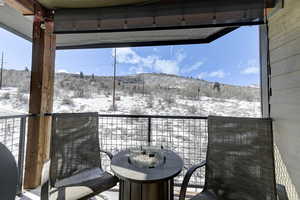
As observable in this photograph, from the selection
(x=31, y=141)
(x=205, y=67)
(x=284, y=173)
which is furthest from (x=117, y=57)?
(x=284, y=173)

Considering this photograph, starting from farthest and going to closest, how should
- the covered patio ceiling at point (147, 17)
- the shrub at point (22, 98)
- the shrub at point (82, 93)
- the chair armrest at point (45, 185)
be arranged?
the shrub at point (82, 93) < the shrub at point (22, 98) < the covered patio ceiling at point (147, 17) < the chair armrest at point (45, 185)

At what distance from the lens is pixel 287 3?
5.65 feet

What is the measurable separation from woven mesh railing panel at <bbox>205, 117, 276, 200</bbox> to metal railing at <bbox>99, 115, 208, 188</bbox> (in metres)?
0.69

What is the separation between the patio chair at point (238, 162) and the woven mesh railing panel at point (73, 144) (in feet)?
3.92

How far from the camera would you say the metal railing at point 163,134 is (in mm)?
2586

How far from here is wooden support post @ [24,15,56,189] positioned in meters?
2.39

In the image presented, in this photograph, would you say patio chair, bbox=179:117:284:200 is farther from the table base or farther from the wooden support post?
the wooden support post

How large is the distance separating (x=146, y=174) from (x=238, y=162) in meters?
0.93

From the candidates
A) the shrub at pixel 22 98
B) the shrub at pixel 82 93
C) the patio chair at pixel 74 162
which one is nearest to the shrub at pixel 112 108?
the shrub at pixel 82 93

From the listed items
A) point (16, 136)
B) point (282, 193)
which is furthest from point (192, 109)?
point (16, 136)

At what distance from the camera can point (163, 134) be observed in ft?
8.93

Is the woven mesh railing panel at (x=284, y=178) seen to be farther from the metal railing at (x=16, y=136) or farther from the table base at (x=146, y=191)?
the metal railing at (x=16, y=136)

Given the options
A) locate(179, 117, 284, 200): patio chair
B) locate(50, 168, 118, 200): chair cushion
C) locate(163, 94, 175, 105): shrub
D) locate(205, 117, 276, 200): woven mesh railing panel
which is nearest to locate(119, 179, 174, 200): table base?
locate(179, 117, 284, 200): patio chair

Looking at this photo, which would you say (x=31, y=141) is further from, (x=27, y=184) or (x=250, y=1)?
(x=250, y=1)
